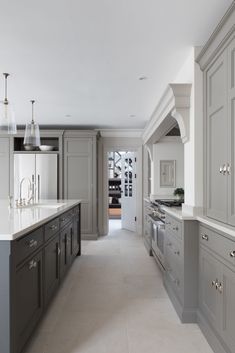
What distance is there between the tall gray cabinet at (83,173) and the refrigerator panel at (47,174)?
0.71ft

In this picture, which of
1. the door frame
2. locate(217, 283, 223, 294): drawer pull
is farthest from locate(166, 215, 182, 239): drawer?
the door frame

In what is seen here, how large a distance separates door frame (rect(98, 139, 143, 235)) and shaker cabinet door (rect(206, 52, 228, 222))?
168 inches

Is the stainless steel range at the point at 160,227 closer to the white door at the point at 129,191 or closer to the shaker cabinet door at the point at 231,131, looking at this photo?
the shaker cabinet door at the point at 231,131

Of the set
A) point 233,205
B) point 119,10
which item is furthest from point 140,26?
point 233,205

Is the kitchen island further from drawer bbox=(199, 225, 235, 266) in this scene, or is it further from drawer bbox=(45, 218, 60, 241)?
drawer bbox=(199, 225, 235, 266)

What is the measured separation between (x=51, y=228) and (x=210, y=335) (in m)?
1.59

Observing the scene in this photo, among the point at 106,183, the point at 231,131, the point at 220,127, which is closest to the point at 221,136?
the point at 220,127

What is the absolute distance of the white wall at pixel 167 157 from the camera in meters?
5.00

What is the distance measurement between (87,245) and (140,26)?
13.7 ft

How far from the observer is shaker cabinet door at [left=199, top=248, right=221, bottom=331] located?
2029 mm

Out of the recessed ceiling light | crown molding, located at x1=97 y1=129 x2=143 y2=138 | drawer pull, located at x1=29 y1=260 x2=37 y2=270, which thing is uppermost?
the recessed ceiling light

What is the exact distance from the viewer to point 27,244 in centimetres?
200

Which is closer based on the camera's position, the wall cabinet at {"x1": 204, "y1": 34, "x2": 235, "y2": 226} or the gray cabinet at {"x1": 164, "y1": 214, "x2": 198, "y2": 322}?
the wall cabinet at {"x1": 204, "y1": 34, "x2": 235, "y2": 226}

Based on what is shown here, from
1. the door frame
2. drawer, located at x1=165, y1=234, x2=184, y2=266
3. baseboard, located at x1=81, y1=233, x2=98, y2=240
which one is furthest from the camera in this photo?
the door frame
